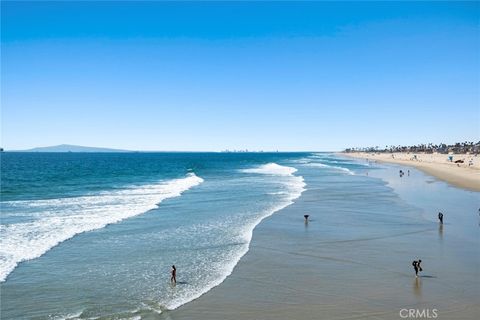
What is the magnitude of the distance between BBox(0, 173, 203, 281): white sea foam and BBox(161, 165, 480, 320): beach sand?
33.0 feet

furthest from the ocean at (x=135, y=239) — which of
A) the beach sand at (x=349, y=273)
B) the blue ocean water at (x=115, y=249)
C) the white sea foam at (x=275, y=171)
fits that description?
the white sea foam at (x=275, y=171)

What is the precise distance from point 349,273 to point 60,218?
68.0 feet

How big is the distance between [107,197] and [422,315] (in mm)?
34164

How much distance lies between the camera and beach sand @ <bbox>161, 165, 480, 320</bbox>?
13883 millimetres

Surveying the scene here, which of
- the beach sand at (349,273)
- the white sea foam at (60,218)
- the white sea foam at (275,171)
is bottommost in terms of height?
the beach sand at (349,273)

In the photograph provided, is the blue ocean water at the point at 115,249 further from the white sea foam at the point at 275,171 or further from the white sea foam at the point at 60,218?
the white sea foam at the point at 275,171

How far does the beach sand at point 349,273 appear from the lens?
1388 cm

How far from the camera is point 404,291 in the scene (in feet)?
50.5

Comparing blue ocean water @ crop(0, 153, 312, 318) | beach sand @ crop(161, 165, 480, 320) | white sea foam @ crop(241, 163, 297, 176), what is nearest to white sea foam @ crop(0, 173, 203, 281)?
blue ocean water @ crop(0, 153, 312, 318)

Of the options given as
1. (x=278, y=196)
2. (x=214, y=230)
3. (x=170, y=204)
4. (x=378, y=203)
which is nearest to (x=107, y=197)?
(x=170, y=204)

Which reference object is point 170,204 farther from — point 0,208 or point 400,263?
point 400,263

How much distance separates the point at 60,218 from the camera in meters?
29.5

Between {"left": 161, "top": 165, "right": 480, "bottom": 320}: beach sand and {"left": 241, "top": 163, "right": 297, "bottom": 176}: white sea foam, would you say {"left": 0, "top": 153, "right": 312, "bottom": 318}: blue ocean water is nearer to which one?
{"left": 161, "top": 165, "right": 480, "bottom": 320}: beach sand

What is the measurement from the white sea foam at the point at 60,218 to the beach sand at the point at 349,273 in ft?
33.0
